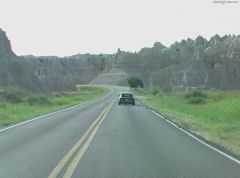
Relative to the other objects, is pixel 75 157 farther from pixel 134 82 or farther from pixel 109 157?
pixel 134 82

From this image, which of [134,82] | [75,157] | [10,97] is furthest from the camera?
[134,82]

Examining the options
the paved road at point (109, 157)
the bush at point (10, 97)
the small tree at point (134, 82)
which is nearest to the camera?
the paved road at point (109, 157)

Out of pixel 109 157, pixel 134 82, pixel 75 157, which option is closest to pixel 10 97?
pixel 75 157

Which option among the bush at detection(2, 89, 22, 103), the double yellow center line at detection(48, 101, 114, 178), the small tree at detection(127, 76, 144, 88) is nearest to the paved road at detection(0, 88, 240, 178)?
the double yellow center line at detection(48, 101, 114, 178)

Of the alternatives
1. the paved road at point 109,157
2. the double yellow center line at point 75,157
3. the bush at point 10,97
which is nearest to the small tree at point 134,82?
the bush at point 10,97

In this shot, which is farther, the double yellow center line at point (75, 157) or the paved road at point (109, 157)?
the paved road at point (109, 157)

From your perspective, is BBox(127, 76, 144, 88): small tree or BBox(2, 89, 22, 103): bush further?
BBox(127, 76, 144, 88): small tree

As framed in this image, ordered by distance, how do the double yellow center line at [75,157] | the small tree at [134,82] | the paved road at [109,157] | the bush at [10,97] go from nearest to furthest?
the double yellow center line at [75,157] → the paved road at [109,157] → the bush at [10,97] → the small tree at [134,82]

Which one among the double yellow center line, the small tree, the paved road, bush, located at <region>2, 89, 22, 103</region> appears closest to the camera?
the double yellow center line

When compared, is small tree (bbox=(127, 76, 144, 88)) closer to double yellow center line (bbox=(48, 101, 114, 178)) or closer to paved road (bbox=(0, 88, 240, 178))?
double yellow center line (bbox=(48, 101, 114, 178))

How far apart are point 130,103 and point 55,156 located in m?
46.6

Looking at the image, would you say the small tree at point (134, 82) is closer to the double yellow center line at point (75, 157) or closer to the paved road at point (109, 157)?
the double yellow center line at point (75, 157)

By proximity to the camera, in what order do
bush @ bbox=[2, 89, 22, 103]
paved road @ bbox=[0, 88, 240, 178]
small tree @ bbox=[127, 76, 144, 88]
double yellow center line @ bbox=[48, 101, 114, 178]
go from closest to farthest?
double yellow center line @ bbox=[48, 101, 114, 178] → paved road @ bbox=[0, 88, 240, 178] → bush @ bbox=[2, 89, 22, 103] → small tree @ bbox=[127, 76, 144, 88]

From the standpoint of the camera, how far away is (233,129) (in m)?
24.2
